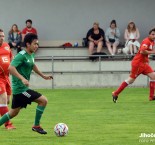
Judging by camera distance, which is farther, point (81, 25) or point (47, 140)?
point (81, 25)

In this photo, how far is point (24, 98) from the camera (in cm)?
1354

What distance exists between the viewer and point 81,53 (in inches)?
1134

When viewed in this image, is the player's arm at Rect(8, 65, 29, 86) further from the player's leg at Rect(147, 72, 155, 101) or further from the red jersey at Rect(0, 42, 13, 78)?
the player's leg at Rect(147, 72, 155, 101)

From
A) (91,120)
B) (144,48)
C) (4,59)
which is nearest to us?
(4,59)

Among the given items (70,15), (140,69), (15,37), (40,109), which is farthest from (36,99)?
(70,15)

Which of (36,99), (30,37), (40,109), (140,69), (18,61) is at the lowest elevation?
(40,109)

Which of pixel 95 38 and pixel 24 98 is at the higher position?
pixel 95 38

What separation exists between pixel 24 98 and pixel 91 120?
Answer: 10.2 feet

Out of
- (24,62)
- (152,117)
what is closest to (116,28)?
(152,117)

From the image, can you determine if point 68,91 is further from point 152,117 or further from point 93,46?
point 152,117

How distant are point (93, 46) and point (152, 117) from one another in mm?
11896

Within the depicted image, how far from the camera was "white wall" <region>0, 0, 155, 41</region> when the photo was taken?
30.0 meters

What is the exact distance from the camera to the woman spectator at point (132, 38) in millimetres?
28281

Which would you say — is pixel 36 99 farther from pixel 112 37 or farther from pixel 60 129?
pixel 112 37
